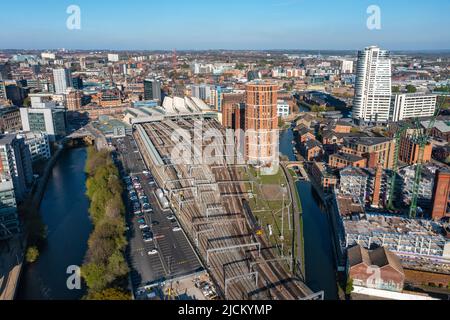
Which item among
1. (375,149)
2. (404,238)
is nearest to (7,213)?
(404,238)

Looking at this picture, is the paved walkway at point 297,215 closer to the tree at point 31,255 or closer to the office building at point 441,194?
the office building at point 441,194

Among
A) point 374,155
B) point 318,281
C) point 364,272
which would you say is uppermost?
point 374,155

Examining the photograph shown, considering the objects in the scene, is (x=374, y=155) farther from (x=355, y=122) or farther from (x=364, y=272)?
(x=355, y=122)

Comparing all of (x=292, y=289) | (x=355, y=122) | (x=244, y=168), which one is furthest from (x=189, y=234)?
(x=355, y=122)

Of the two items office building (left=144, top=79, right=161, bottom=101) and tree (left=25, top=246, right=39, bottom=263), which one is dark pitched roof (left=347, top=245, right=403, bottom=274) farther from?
office building (left=144, top=79, right=161, bottom=101)

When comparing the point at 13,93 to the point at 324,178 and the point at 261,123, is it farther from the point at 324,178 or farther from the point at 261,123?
the point at 324,178

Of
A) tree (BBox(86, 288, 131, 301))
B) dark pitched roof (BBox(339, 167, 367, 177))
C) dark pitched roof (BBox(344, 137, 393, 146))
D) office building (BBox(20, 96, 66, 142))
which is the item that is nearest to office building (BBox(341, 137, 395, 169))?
dark pitched roof (BBox(344, 137, 393, 146))
